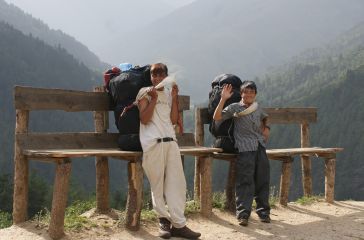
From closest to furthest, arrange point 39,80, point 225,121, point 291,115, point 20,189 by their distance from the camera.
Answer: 1. point 20,189
2. point 225,121
3. point 291,115
4. point 39,80

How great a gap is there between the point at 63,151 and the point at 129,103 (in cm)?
89

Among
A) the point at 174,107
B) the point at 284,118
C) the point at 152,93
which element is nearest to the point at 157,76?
the point at 152,93

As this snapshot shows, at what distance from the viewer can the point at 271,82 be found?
189m

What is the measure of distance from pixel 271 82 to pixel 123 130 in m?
188

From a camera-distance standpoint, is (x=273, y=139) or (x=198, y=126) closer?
(x=198, y=126)

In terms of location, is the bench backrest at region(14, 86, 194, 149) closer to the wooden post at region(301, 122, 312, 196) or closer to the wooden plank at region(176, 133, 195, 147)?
the wooden plank at region(176, 133, 195, 147)

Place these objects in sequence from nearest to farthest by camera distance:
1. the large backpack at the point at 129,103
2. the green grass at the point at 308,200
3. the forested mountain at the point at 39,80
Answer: the large backpack at the point at 129,103, the green grass at the point at 308,200, the forested mountain at the point at 39,80

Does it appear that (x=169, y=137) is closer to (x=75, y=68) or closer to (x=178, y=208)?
(x=178, y=208)

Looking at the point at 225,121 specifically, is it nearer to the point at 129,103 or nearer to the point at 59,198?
the point at 129,103

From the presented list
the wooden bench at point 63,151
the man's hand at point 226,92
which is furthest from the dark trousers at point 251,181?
the man's hand at point 226,92

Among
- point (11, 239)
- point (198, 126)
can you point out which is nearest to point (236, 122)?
point (198, 126)

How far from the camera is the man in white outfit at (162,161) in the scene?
4957 mm

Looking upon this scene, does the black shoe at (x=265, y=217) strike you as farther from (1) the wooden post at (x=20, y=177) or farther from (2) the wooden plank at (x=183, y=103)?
(1) the wooden post at (x=20, y=177)

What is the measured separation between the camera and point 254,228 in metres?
5.70
